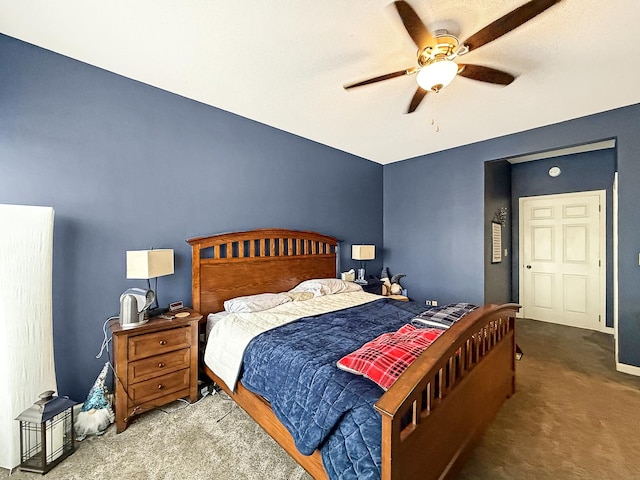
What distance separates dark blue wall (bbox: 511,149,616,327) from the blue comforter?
4075mm

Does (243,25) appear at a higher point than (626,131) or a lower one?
higher

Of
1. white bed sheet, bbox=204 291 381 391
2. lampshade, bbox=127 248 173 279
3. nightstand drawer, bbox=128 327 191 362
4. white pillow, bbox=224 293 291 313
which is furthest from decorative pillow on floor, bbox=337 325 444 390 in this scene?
lampshade, bbox=127 248 173 279

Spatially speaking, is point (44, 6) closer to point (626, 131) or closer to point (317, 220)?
point (317, 220)

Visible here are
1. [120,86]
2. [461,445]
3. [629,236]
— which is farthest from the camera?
[629,236]

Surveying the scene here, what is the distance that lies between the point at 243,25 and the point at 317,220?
259 centimetres

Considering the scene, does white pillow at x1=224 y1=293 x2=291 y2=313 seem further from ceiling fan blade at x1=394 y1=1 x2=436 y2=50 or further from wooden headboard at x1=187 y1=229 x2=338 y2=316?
ceiling fan blade at x1=394 y1=1 x2=436 y2=50

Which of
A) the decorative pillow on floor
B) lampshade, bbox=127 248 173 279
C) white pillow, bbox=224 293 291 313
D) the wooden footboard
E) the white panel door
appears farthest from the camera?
the white panel door

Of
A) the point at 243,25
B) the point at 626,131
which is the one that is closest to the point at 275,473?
the point at 243,25

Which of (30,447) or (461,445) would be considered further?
(30,447)

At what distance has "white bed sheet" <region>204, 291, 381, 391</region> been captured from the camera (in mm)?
2174

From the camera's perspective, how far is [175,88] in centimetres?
272

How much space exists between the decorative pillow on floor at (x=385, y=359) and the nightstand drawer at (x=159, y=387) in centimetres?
157

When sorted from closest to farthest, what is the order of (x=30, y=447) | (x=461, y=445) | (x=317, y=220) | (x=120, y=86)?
(x=461, y=445) < (x=30, y=447) < (x=120, y=86) < (x=317, y=220)

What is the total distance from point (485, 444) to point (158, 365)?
2.50 metres
